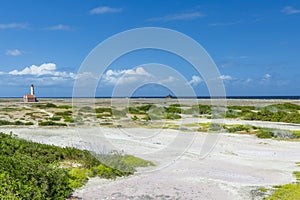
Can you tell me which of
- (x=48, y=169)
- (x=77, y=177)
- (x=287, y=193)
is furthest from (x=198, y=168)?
(x=48, y=169)

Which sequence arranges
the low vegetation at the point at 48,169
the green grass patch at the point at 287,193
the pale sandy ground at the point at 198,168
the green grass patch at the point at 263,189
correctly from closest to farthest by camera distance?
1. the low vegetation at the point at 48,169
2. the green grass patch at the point at 287,193
3. the pale sandy ground at the point at 198,168
4. the green grass patch at the point at 263,189

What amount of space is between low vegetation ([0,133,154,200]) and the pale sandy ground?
691 millimetres

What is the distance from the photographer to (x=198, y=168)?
17.0 metres

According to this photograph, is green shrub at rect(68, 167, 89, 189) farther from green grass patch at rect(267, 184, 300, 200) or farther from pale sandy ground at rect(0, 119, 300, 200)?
green grass patch at rect(267, 184, 300, 200)

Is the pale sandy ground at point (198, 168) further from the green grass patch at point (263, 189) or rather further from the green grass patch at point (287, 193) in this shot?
the green grass patch at point (287, 193)

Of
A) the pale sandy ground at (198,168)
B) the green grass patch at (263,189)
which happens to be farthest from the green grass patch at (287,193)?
the pale sandy ground at (198,168)

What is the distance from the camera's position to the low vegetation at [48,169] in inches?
351

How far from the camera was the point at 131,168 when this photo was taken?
51.8 feet

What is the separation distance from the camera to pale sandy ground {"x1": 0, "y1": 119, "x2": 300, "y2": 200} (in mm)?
12508

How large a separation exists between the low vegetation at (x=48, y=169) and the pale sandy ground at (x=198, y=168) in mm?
691

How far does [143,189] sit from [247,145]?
51.1ft

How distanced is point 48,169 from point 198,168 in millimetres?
8397

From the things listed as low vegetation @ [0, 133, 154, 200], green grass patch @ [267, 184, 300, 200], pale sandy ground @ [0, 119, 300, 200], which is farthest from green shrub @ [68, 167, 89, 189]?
green grass patch @ [267, 184, 300, 200]

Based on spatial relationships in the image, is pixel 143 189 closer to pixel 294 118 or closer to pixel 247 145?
pixel 247 145
